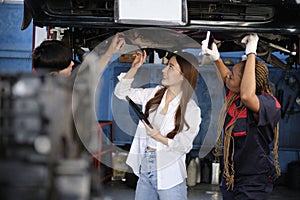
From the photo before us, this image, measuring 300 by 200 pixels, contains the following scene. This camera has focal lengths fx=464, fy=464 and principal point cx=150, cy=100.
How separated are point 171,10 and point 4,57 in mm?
4892

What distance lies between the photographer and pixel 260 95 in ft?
8.68

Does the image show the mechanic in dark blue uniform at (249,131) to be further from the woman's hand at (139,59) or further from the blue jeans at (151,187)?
the woman's hand at (139,59)

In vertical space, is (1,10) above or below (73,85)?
above

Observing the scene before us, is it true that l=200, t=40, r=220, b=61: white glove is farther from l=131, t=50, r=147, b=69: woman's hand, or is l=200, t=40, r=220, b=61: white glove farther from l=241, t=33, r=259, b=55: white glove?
l=131, t=50, r=147, b=69: woman's hand

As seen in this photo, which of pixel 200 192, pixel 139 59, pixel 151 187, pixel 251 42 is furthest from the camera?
pixel 200 192

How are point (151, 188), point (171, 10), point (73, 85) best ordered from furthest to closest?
1. point (151, 188)
2. point (171, 10)
3. point (73, 85)

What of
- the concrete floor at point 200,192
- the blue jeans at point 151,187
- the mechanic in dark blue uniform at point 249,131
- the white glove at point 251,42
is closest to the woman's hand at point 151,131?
the blue jeans at point 151,187

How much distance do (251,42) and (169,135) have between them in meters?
0.74

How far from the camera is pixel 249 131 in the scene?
2650 mm

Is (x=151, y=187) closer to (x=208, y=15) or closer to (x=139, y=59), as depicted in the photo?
(x=139, y=59)

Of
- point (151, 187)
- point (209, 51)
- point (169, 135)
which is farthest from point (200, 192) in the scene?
point (209, 51)

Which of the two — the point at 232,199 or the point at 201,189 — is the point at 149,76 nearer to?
the point at 201,189

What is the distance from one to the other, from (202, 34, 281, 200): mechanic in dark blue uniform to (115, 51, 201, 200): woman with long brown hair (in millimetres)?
258

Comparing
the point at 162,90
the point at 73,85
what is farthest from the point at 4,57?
the point at 73,85
